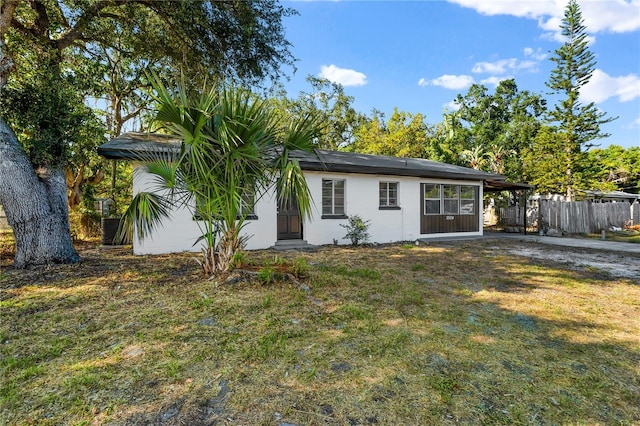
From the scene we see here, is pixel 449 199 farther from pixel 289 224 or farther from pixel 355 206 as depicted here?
pixel 289 224

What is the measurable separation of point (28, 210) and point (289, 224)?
648 cm

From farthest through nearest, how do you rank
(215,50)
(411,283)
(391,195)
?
(391,195) → (215,50) → (411,283)

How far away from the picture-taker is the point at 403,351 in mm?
3049

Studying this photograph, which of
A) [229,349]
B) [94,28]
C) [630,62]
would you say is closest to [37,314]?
[229,349]

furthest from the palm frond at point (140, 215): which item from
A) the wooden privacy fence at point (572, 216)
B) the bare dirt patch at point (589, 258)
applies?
the wooden privacy fence at point (572, 216)

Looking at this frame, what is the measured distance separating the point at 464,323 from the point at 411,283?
184 cm

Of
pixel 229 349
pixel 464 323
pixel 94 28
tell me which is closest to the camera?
pixel 229 349

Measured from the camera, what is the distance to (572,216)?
15.1 meters

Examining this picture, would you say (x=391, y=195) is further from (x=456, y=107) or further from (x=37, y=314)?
(x=456, y=107)

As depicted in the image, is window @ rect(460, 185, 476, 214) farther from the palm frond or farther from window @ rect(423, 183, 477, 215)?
the palm frond

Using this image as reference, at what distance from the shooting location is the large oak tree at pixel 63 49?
5.97 m

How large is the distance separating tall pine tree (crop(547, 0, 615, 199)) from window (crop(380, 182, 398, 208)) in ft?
42.0

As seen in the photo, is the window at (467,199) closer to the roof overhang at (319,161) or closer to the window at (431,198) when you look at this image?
the roof overhang at (319,161)

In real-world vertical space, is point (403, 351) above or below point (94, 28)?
below
